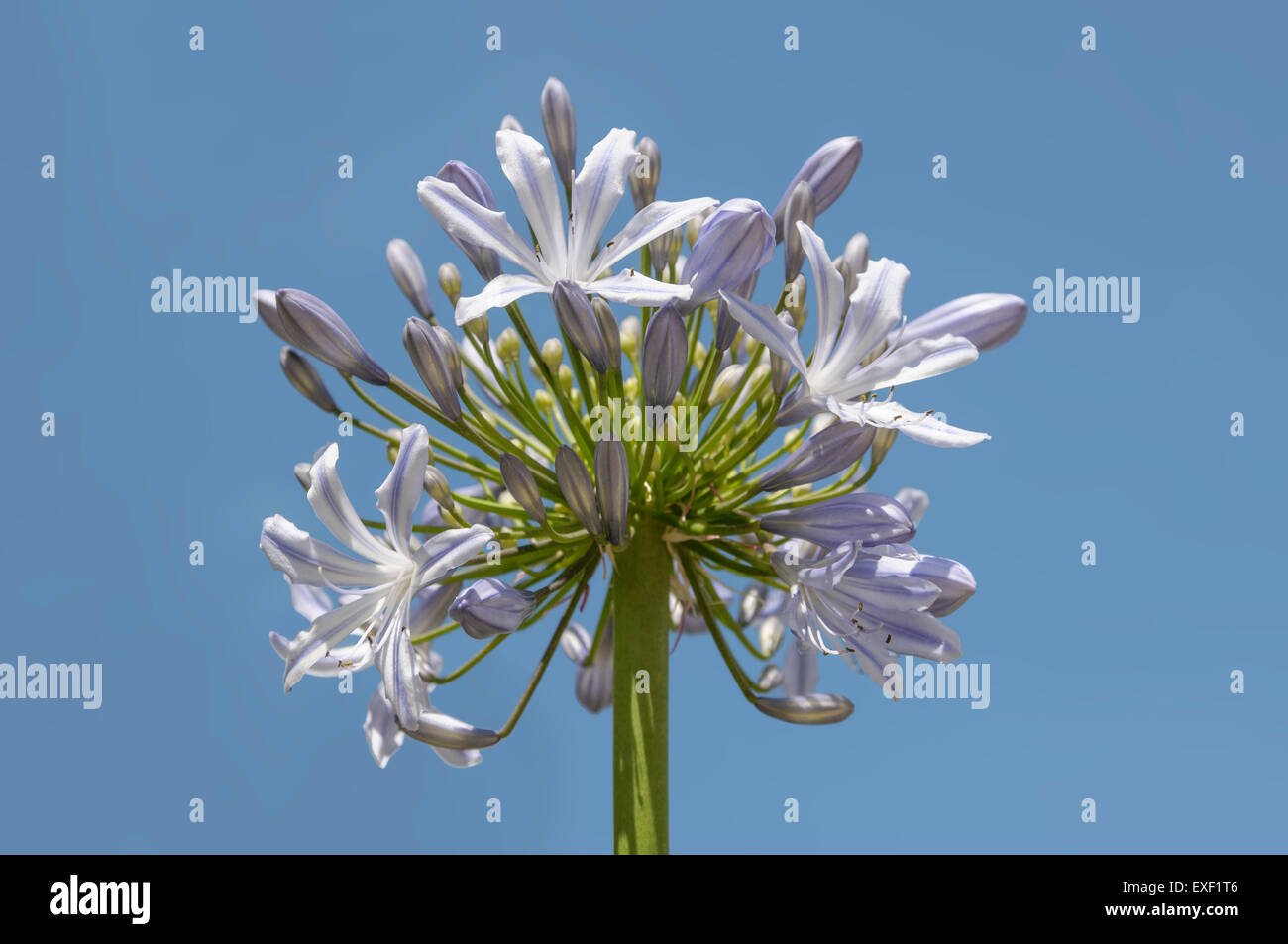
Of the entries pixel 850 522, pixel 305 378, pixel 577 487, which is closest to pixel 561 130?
pixel 305 378

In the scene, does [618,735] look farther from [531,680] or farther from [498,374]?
[498,374]

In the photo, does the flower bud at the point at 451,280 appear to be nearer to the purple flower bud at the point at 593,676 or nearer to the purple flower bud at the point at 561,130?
the purple flower bud at the point at 561,130

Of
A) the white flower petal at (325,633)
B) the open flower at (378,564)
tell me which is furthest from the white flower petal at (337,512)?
the white flower petal at (325,633)

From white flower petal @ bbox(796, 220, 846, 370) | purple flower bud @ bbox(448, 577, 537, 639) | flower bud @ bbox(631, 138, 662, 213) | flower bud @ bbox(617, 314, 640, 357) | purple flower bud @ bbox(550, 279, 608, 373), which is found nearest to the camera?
purple flower bud @ bbox(550, 279, 608, 373)

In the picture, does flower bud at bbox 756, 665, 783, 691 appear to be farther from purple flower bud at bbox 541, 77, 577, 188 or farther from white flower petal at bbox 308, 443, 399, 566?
purple flower bud at bbox 541, 77, 577, 188

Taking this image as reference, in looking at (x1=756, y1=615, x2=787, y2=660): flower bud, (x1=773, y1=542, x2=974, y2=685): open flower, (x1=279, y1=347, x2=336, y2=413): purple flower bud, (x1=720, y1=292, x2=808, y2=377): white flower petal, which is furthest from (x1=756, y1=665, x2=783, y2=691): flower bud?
(x1=279, y1=347, x2=336, y2=413): purple flower bud

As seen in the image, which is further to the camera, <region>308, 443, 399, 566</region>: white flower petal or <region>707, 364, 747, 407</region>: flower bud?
<region>707, 364, 747, 407</region>: flower bud
